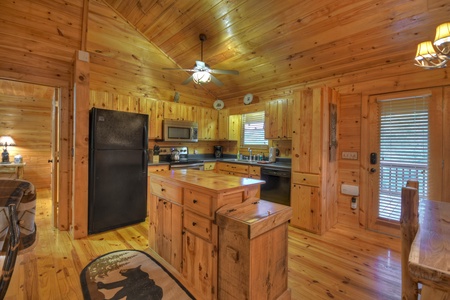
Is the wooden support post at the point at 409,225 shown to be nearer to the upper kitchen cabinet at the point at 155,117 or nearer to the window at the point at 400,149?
the window at the point at 400,149

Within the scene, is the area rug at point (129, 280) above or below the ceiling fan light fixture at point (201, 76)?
below

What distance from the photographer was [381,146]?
3.07m

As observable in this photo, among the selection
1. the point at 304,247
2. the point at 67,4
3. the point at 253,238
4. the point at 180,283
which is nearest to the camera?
the point at 253,238

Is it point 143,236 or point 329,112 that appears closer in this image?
point 143,236

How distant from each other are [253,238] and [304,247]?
165 centimetres

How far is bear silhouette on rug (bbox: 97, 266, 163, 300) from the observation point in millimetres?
1805

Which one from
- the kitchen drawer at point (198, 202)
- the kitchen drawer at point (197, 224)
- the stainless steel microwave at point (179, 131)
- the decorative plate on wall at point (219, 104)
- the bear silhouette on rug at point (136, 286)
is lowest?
the bear silhouette on rug at point (136, 286)

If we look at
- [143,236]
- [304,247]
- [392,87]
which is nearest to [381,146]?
[392,87]

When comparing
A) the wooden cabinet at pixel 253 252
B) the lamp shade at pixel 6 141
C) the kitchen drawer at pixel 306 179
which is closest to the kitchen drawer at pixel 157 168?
the kitchen drawer at pixel 306 179

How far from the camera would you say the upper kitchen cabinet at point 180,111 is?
426 cm

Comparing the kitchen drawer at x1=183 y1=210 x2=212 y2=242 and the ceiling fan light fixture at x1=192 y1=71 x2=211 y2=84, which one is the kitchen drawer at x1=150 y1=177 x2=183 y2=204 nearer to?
the kitchen drawer at x1=183 y1=210 x2=212 y2=242

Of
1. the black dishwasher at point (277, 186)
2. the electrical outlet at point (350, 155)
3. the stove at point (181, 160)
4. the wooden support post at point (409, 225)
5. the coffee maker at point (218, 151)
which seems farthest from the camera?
the coffee maker at point (218, 151)

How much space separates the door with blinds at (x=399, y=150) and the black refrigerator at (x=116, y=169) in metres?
3.48

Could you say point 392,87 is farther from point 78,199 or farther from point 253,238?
point 78,199
